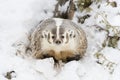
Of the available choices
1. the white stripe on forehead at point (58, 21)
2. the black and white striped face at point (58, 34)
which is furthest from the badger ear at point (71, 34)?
the white stripe on forehead at point (58, 21)

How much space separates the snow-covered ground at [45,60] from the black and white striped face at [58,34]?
196 mm

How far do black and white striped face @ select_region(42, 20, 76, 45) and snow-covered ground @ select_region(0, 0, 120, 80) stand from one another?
7.7 inches

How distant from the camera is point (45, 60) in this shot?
13.9 feet

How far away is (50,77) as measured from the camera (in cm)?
411

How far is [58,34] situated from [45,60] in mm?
259

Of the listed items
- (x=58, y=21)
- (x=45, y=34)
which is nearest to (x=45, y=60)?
(x=45, y=34)

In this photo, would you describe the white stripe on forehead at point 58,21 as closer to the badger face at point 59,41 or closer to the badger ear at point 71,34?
the badger face at point 59,41

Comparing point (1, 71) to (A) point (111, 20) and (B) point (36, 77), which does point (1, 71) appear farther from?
(A) point (111, 20)

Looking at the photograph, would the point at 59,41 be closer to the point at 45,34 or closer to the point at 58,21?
the point at 45,34

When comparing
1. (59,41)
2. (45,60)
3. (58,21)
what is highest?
(58,21)

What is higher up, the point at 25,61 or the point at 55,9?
the point at 55,9

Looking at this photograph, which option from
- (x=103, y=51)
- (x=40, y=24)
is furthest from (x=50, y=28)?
(x=103, y=51)

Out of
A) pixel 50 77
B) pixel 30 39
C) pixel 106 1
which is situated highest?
pixel 106 1

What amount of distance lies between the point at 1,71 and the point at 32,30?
58 cm
